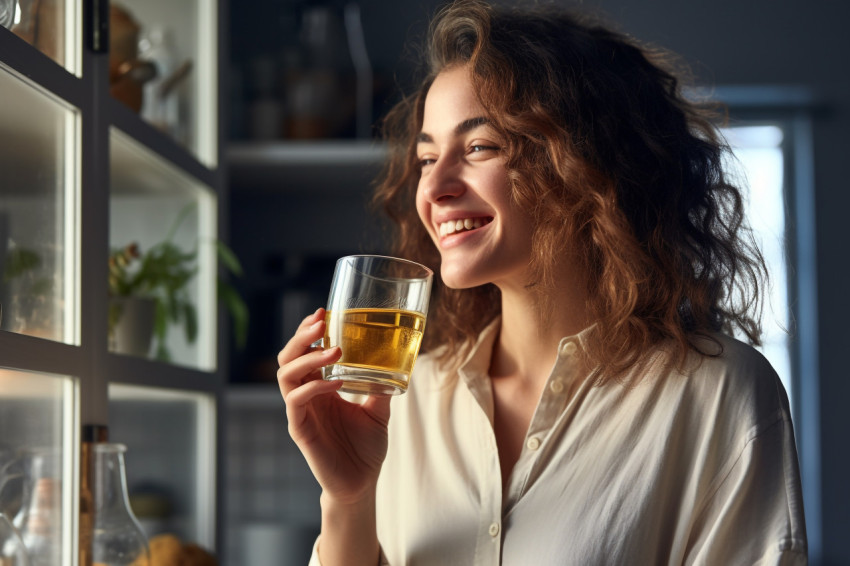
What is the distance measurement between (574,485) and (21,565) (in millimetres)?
644

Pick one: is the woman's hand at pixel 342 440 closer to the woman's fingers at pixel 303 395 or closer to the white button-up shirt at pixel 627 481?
the woman's fingers at pixel 303 395

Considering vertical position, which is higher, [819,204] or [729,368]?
[819,204]

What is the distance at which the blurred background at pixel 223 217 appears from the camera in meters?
1.10

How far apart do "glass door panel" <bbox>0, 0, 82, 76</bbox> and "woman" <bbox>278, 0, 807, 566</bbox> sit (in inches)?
17.8

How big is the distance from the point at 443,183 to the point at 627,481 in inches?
17.2

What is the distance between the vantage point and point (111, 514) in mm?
1217

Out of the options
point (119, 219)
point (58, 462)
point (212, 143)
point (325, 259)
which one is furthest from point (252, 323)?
point (58, 462)

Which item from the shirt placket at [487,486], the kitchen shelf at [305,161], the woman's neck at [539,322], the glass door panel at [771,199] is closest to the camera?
the shirt placket at [487,486]

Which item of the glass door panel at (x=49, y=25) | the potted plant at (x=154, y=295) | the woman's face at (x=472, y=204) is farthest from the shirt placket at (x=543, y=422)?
the glass door panel at (x=49, y=25)

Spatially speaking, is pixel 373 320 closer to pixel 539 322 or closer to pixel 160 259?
pixel 539 322

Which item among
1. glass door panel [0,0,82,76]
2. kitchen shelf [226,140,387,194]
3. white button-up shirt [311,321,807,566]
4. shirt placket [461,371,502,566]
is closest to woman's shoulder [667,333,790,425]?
white button-up shirt [311,321,807,566]

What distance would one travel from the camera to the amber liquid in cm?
99

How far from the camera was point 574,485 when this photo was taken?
1162 millimetres

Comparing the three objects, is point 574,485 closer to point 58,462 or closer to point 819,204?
point 58,462
